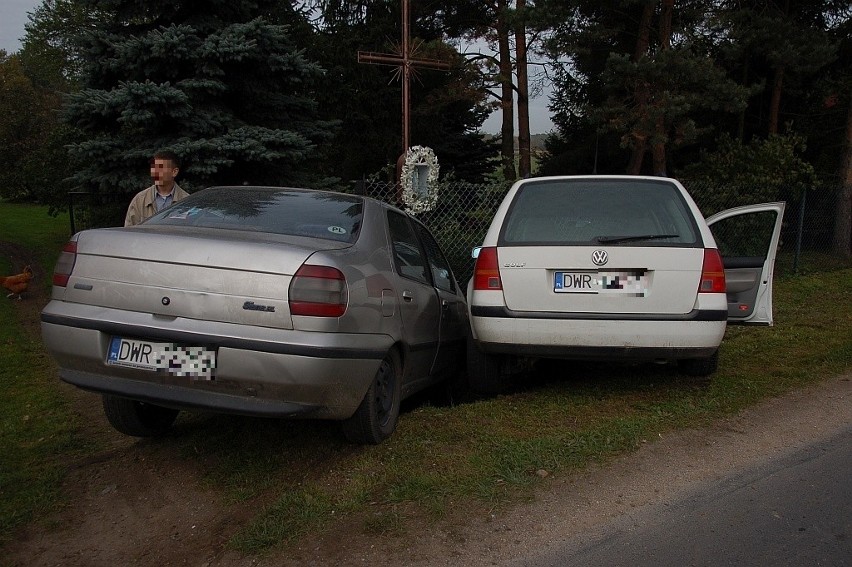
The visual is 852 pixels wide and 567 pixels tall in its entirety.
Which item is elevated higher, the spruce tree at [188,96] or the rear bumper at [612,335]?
the spruce tree at [188,96]

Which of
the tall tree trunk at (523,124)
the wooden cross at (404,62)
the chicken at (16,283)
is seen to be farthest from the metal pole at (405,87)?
the tall tree trunk at (523,124)

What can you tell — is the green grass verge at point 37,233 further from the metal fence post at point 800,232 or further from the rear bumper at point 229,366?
the metal fence post at point 800,232

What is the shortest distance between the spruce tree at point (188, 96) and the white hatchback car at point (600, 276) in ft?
14.8

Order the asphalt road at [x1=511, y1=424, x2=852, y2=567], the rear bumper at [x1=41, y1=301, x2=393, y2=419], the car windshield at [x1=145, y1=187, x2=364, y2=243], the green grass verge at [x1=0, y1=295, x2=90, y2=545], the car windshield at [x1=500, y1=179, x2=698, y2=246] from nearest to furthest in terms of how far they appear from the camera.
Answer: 1. the asphalt road at [x1=511, y1=424, x2=852, y2=567]
2. the rear bumper at [x1=41, y1=301, x2=393, y2=419]
3. the green grass verge at [x1=0, y1=295, x2=90, y2=545]
4. the car windshield at [x1=145, y1=187, x2=364, y2=243]
5. the car windshield at [x1=500, y1=179, x2=698, y2=246]

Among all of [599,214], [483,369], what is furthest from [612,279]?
[483,369]

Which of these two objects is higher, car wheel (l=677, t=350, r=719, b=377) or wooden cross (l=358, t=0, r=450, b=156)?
wooden cross (l=358, t=0, r=450, b=156)

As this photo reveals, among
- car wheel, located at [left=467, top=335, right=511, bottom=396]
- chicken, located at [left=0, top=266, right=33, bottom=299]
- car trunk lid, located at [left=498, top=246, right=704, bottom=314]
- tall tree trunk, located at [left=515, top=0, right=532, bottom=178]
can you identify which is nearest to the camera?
car trunk lid, located at [left=498, top=246, right=704, bottom=314]

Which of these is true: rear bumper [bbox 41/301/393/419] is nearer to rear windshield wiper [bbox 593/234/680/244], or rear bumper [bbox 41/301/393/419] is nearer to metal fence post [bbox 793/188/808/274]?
rear windshield wiper [bbox 593/234/680/244]

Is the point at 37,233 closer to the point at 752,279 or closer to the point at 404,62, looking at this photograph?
the point at 404,62

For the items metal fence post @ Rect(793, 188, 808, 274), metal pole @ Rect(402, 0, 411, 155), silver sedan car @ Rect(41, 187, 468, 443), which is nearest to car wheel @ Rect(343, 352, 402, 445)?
silver sedan car @ Rect(41, 187, 468, 443)

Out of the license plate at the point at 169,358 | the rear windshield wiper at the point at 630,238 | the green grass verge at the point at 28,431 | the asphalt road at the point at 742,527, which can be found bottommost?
the green grass verge at the point at 28,431

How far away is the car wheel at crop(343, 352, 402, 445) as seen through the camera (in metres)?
3.98

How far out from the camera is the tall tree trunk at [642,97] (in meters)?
13.5

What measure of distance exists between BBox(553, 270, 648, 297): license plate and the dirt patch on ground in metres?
0.97
